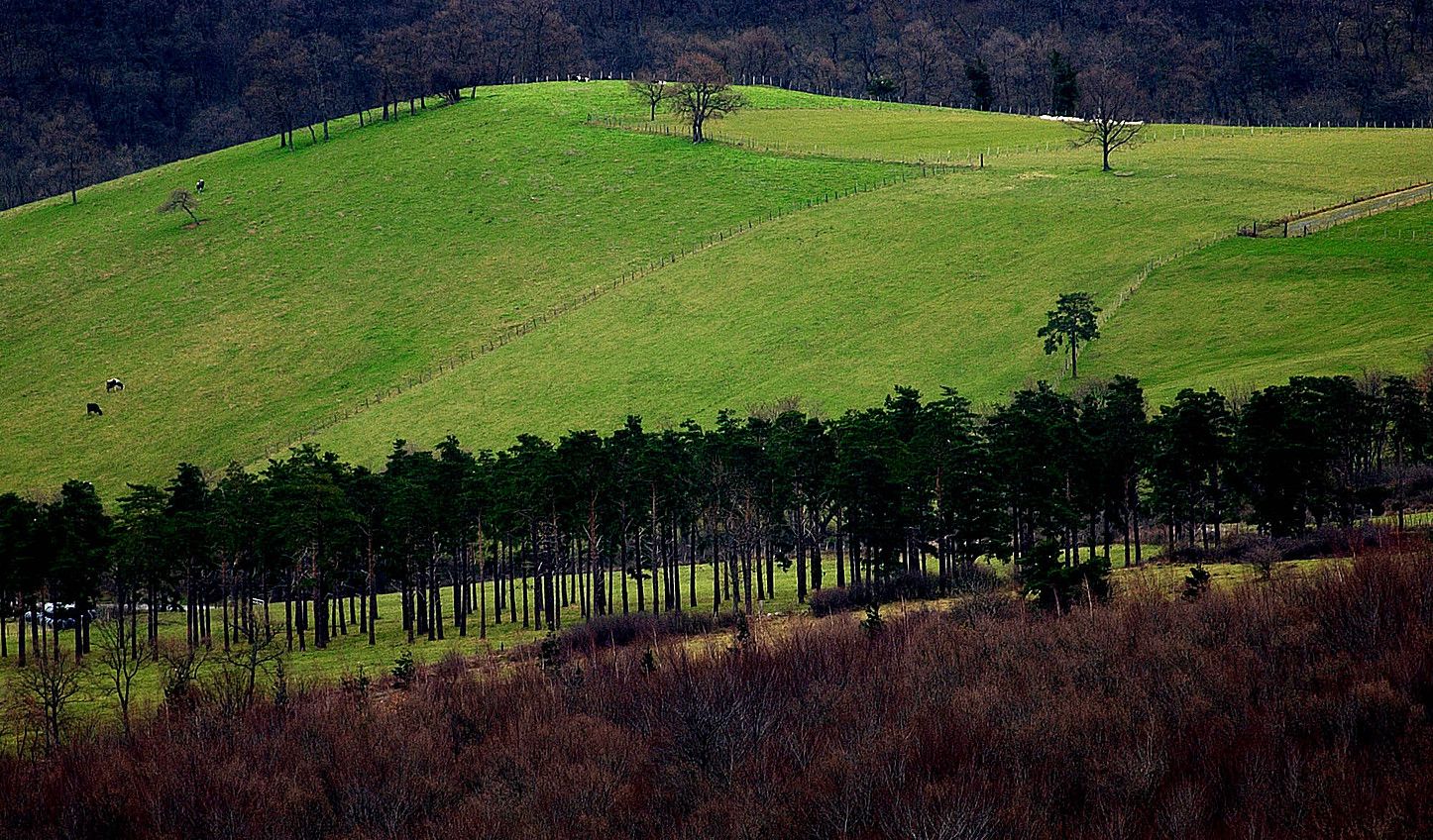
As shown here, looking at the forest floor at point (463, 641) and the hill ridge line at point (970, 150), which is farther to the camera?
the hill ridge line at point (970, 150)

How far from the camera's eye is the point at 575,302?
5349 inches

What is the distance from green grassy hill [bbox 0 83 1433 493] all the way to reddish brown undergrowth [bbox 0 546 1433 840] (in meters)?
→ 54.0

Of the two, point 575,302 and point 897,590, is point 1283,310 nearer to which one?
point 897,590

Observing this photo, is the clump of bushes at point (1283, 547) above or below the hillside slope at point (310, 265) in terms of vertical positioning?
below

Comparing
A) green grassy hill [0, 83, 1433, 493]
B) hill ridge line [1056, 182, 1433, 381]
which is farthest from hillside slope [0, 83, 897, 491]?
hill ridge line [1056, 182, 1433, 381]

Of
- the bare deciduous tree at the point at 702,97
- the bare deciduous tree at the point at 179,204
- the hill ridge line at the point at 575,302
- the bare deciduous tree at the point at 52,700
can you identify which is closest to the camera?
the bare deciduous tree at the point at 52,700

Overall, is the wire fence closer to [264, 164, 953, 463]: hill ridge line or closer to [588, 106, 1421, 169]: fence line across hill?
[588, 106, 1421, 169]: fence line across hill

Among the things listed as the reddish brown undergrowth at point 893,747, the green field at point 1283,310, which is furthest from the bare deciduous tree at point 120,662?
the green field at point 1283,310

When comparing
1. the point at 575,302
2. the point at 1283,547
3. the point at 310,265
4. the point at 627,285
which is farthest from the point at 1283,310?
the point at 310,265

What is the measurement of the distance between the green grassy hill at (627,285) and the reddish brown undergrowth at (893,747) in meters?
54.0

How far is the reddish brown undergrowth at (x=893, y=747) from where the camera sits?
31109mm

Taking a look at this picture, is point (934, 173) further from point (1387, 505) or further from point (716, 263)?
point (1387, 505)

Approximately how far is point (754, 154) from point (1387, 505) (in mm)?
114670

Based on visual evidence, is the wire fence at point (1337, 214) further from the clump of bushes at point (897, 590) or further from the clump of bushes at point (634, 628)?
the clump of bushes at point (634, 628)
